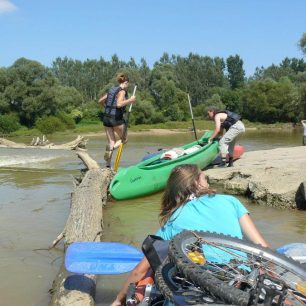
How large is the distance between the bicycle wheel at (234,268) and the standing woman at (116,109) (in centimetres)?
678

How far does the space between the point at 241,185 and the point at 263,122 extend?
52.9 m

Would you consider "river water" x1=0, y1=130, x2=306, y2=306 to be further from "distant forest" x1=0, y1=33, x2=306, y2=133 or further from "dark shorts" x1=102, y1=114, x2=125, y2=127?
"distant forest" x1=0, y1=33, x2=306, y2=133

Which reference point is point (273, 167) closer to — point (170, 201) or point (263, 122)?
point (170, 201)

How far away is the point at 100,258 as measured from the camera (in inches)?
161

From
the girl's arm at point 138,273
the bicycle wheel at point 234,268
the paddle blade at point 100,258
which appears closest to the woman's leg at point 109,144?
the paddle blade at point 100,258

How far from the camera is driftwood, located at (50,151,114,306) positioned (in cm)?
387

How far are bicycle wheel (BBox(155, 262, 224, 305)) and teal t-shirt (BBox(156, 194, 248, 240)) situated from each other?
47cm

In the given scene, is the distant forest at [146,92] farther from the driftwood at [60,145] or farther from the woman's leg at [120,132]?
the woman's leg at [120,132]

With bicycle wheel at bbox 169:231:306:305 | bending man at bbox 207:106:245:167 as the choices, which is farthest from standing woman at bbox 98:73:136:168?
bicycle wheel at bbox 169:231:306:305

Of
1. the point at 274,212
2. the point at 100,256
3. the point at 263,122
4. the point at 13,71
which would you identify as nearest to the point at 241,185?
the point at 274,212

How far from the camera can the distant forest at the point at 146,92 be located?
45.2 m

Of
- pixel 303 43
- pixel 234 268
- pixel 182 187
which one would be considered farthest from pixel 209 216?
pixel 303 43

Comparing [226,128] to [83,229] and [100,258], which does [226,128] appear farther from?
[100,258]

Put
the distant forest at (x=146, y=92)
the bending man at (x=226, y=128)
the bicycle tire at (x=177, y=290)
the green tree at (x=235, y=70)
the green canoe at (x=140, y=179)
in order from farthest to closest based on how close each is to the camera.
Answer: the green tree at (x=235, y=70) < the distant forest at (x=146, y=92) < the bending man at (x=226, y=128) < the green canoe at (x=140, y=179) < the bicycle tire at (x=177, y=290)
